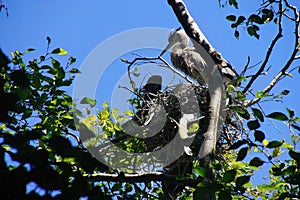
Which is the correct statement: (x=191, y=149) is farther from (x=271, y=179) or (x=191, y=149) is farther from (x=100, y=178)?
(x=100, y=178)

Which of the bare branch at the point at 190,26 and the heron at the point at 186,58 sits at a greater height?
the heron at the point at 186,58

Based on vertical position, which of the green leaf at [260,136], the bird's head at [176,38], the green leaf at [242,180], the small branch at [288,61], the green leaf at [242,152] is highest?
the bird's head at [176,38]

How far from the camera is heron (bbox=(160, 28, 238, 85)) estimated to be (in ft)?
12.7

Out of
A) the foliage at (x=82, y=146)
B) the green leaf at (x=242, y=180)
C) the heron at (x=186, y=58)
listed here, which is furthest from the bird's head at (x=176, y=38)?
the green leaf at (x=242, y=180)

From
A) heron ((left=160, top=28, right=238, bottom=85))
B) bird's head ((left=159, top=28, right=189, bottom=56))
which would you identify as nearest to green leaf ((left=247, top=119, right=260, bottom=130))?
heron ((left=160, top=28, right=238, bottom=85))

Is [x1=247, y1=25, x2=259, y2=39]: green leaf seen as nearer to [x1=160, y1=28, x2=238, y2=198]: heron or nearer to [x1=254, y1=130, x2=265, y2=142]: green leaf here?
[x1=160, y1=28, x2=238, y2=198]: heron

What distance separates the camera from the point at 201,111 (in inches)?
142

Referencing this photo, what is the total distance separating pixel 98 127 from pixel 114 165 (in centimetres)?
41

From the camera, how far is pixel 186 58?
4.69 meters

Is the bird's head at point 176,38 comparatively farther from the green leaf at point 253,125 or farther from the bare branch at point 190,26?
the green leaf at point 253,125

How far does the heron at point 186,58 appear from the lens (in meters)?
3.87

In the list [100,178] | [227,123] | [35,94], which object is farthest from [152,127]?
[100,178]

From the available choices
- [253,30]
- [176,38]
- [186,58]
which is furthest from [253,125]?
[176,38]

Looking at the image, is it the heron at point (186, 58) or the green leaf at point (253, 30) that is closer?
the green leaf at point (253, 30)
